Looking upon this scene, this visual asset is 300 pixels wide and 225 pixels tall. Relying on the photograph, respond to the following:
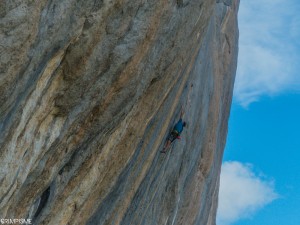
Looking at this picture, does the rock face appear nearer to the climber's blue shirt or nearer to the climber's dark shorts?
the climber's blue shirt

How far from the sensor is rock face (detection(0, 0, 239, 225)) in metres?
8.84

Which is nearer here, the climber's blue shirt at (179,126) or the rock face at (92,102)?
the rock face at (92,102)

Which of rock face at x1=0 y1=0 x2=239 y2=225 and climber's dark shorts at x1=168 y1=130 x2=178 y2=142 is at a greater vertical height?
climber's dark shorts at x1=168 y1=130 x2=178 y2=142

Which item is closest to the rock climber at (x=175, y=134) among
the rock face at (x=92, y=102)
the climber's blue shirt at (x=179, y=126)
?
the climber's blue shirt at (x=179, y=126)

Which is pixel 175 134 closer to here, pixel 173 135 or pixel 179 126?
pixel 173 135

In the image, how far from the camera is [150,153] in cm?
1471

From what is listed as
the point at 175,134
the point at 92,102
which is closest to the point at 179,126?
the point at 175,134

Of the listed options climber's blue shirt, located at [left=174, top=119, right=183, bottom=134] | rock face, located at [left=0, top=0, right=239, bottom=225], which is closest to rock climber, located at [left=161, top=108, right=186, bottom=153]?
climber's blue shirt, located at [left=174, top=119, right=183, bottom=134]

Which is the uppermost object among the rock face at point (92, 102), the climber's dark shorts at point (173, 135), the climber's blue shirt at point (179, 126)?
the climber's blue shirt at point (179, 126)

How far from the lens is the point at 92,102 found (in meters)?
11.0

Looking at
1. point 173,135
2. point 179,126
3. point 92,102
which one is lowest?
point 92,102

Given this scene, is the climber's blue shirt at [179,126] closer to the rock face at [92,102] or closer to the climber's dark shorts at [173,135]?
the climber's dark shorts at [173,135]

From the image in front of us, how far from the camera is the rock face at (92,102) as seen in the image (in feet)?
29.0

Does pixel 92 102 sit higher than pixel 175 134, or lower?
lower
